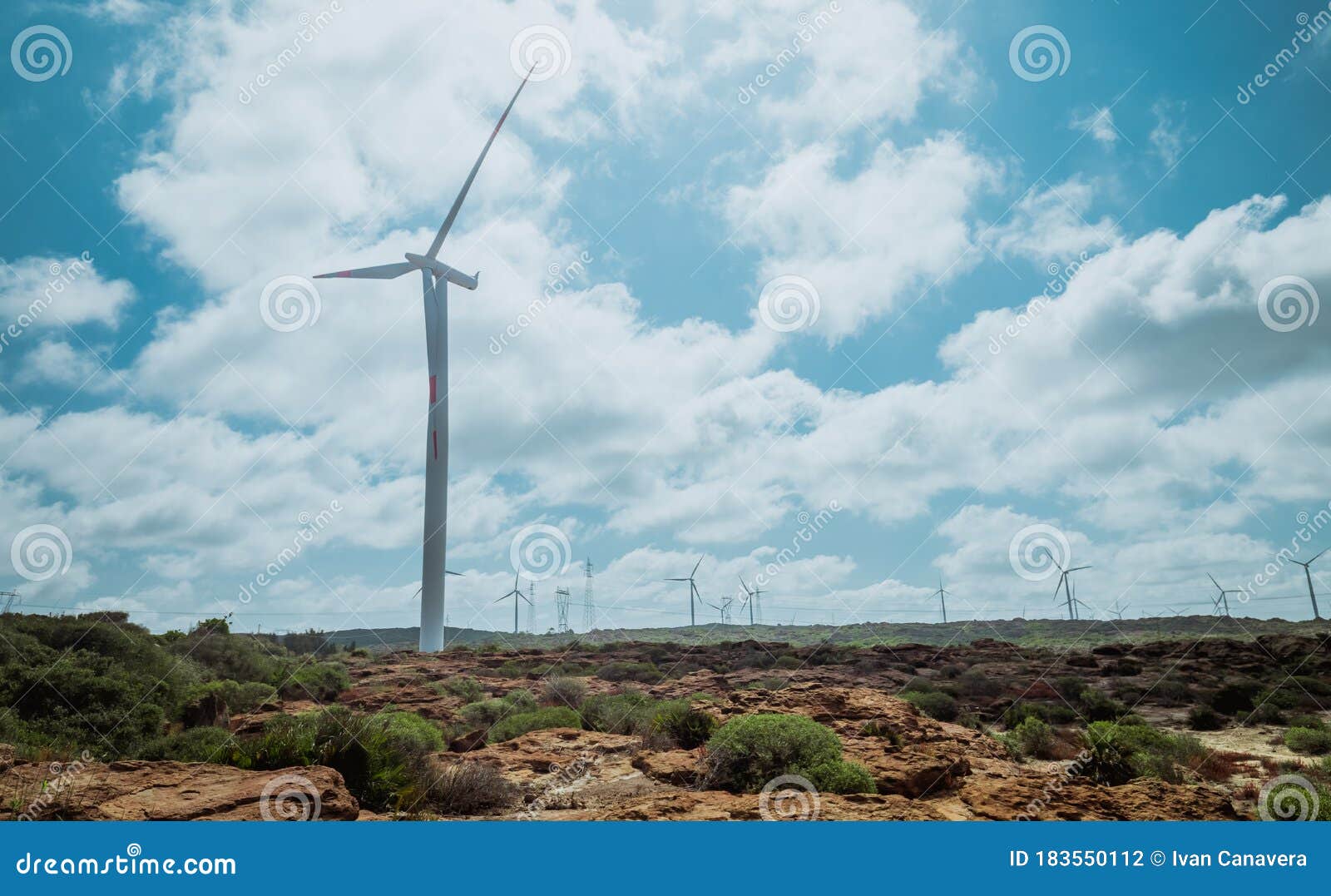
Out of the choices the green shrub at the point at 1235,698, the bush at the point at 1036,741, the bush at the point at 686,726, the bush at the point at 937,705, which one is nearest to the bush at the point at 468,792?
the bush at the point at 686,726

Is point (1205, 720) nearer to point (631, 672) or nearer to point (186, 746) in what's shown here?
point (631, 672)

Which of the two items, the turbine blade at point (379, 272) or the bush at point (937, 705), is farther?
the turbine blade at point (379, 272)

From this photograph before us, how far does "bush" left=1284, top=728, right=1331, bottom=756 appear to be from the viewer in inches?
887

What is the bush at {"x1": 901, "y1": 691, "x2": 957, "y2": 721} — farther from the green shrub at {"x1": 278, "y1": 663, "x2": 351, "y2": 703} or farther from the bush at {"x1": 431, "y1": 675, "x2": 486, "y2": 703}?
the green shrub at {"x1": 278, "y1": 663, "x2": 351, "y2": 703}

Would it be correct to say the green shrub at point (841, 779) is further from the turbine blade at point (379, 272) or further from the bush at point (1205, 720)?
the turbine blade at point (379, 272)

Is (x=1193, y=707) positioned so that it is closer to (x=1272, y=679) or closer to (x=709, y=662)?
(x=1272, y=679)

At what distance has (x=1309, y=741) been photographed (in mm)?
22906

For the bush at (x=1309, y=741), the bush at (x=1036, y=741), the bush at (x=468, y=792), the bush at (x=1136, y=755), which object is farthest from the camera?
the bush at (x=1309, y=741)

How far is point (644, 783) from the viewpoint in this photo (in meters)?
14.6

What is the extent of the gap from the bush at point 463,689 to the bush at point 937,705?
1659cm

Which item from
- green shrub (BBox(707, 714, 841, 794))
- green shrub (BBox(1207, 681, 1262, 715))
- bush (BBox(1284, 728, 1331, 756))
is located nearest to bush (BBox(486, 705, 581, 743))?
green shrub (BBox(707, 714, 841, 794))

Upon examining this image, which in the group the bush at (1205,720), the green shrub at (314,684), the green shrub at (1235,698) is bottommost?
the bush at (1205,720)

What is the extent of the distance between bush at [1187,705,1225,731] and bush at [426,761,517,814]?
2678 cm

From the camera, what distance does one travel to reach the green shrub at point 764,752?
13.6 meters
